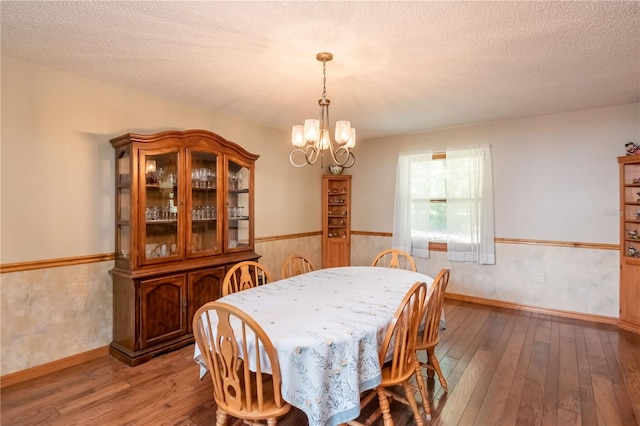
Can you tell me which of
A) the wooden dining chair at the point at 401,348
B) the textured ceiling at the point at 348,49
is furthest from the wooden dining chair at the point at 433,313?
the textured ceiling at the point at 348,49

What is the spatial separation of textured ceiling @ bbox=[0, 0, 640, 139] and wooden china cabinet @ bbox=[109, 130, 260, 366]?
606 mm

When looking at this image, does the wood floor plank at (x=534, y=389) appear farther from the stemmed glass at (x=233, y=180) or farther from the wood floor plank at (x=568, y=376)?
the stemmed glass at (x=233, y=180)

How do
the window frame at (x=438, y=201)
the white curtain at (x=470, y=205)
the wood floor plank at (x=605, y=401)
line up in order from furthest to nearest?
the window frame at (x=438, y=201) → the white curtain at (x=470, y=205) → the wood floor plank at (x=605, y=401)

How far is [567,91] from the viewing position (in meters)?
3.08

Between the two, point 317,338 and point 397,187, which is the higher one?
point 397,187

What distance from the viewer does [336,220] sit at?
214 inches

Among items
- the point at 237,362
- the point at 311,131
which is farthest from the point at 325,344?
the point at 311,131

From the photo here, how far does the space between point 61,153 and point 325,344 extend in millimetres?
2643

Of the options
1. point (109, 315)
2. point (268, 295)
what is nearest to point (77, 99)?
point (109, 315)

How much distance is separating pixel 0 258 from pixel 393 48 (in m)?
3.16

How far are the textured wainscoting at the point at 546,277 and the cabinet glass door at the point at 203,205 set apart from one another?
303 centimetres

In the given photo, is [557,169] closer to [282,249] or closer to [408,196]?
[408,196]

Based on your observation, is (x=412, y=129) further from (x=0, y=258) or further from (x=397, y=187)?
(x=0, y=258)

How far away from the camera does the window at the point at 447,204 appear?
167 inches
